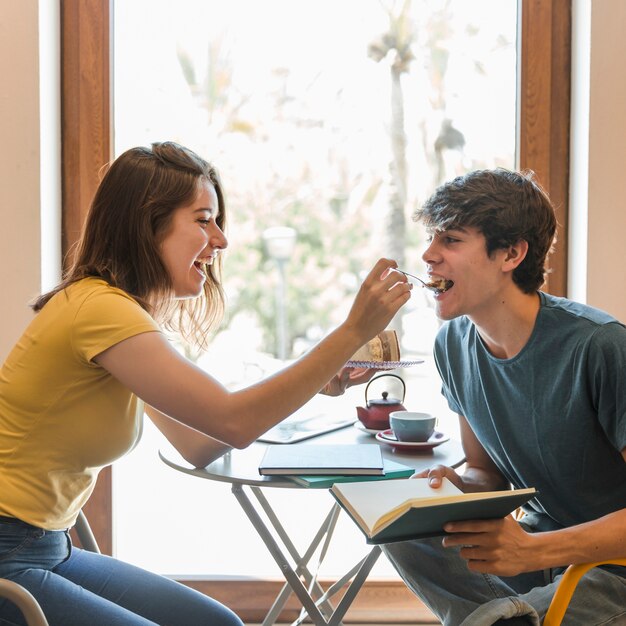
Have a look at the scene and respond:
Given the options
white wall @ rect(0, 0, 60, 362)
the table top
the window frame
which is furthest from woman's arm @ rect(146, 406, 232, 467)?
the window frame

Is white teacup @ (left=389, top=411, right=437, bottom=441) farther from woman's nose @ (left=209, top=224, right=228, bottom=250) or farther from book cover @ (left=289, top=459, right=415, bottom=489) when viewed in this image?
woman's nose @ (left=209, top=224, right=228, bottom=250)

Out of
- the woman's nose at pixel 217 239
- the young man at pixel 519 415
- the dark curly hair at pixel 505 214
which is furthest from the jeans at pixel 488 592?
the woman's nose at pixel 217 239

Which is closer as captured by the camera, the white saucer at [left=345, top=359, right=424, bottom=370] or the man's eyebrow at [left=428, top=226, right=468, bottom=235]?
the man's eyebrow at [left=428, top=226, right=468, bottom=235]

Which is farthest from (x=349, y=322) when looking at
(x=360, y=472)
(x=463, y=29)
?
(x=463, y=29)

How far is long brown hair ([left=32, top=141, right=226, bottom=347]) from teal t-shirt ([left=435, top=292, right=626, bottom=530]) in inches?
27.2

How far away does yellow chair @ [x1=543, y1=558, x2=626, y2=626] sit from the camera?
4.40 feet

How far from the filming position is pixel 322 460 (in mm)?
1593

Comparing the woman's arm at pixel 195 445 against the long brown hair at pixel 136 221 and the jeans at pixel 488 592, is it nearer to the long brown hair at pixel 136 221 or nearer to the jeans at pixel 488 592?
the long brown hair at pixel 136 221

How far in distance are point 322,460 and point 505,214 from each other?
62 centimetres

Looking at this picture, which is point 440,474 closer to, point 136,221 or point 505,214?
point 505,214

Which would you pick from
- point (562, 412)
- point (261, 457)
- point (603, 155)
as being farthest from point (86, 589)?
point (603, 155)

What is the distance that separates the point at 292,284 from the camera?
2.49m

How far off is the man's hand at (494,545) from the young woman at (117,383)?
1.14ft

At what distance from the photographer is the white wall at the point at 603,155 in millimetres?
2221
